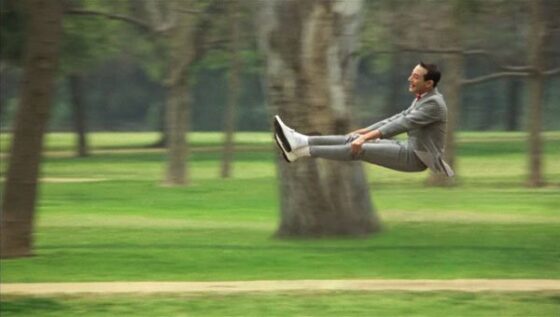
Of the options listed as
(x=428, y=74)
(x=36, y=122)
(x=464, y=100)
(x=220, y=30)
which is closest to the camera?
(x=428, y=74)

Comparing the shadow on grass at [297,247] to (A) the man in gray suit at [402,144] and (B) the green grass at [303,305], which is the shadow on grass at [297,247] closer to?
(A) the man in gray suit at [402,144]

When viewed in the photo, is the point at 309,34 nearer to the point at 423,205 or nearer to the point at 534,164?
the point at 423,205

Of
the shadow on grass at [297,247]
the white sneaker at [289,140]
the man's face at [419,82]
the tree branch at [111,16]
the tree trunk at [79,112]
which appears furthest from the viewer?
the tree trunk at [79,112]

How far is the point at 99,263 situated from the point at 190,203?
10.7 metres

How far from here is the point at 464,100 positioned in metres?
63.7

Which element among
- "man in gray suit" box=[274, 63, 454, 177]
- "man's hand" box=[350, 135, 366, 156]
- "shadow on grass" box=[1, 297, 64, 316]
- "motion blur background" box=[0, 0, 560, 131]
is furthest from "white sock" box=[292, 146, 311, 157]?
"motion blur background" box=[0, 0, 560, 131]

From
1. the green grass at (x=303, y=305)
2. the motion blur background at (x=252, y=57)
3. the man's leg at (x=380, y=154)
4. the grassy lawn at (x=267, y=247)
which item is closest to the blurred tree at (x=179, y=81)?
the grassy lawn at (x=267, y=247)

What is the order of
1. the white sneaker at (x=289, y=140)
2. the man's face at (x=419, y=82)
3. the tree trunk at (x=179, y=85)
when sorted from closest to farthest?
the white sneaker at (x=289, y=140) → the man's face at (x=419, y=82) → the tree trunk at (x=179, y=85)

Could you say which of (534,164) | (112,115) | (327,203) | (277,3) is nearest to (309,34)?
(277,3)

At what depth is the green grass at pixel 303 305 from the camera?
10.3 metres

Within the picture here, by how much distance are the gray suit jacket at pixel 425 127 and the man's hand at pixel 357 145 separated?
207 mm

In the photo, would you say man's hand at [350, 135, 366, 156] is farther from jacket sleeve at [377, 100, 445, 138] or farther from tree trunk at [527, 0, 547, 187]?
tree trunk at [527, 0, 547, 187]

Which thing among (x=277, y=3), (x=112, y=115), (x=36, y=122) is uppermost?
(x=277, y=3)

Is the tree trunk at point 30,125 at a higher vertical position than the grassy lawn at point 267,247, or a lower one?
higher
